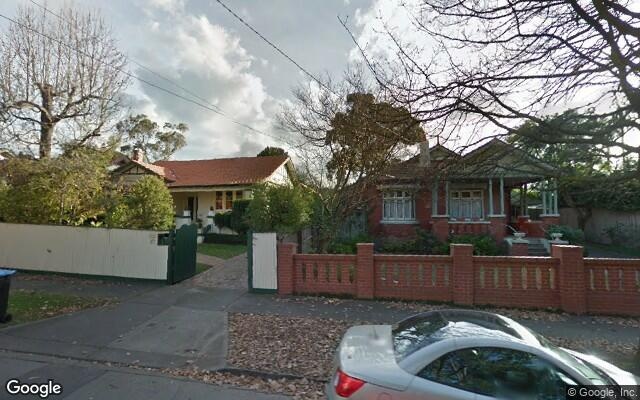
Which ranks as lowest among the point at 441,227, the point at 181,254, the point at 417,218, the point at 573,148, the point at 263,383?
the point at 263,383

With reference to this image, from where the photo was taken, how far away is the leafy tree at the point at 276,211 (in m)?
9.13

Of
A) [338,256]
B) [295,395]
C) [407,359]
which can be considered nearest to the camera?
[407,359]

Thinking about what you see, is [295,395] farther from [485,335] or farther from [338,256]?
[338,256]

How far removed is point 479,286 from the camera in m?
7.64

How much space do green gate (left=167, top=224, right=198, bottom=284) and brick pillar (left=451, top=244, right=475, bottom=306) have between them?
758 cm

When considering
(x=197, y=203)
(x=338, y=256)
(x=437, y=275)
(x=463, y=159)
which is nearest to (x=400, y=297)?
(x=437, y=275)

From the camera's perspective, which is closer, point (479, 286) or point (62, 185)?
point (479, 286)

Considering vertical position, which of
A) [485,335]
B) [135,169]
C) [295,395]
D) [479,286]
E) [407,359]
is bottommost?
[295,395]

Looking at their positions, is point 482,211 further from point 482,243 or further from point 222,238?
point 222,238

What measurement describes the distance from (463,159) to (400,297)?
158 inches

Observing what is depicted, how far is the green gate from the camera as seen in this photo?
30.8ft

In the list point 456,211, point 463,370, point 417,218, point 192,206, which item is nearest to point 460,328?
point 463,370

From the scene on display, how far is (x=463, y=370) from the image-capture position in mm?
2529

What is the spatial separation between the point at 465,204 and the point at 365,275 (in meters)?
12.0
